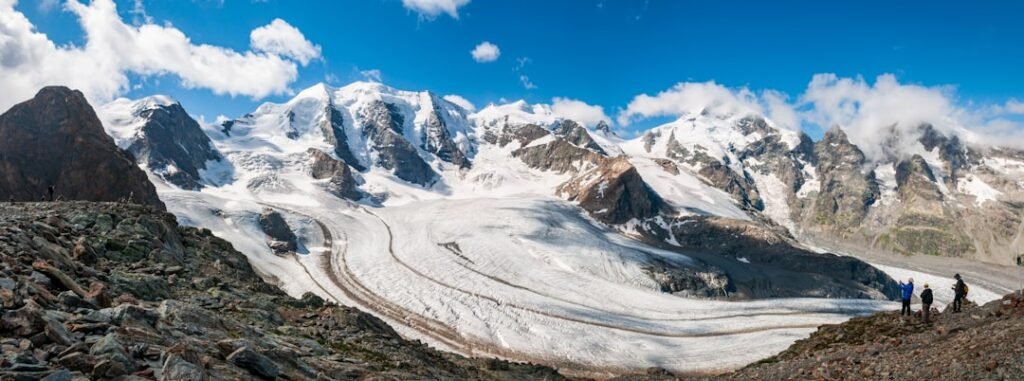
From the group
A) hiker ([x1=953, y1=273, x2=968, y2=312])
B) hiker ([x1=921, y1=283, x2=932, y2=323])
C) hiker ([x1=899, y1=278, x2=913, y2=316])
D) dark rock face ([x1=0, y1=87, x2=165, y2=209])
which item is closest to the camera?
hiker ([x1=921, y1=283, x2=932, y2=323])

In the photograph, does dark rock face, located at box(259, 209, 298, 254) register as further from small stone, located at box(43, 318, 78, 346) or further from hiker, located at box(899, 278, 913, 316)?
small stone, located at box(43, 318, 78, 346)

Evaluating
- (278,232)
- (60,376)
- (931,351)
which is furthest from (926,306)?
(278,232)

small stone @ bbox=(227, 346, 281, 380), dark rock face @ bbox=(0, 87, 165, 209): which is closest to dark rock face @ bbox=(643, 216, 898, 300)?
dark rock face @ bbox=(0, 87, 165, 209)

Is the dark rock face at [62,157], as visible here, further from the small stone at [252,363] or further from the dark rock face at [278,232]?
the small stone at [252,363]

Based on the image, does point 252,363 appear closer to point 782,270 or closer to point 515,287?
point 515,287

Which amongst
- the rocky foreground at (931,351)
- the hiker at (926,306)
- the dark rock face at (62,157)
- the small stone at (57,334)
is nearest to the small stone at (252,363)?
the small stone at (57,334)

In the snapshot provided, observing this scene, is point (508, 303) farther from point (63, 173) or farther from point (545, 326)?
point (63, 173)
